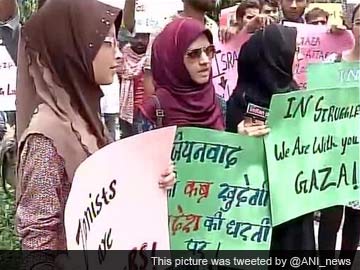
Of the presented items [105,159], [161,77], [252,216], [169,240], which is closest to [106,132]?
[105,159]

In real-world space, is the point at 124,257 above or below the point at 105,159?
below

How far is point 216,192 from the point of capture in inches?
82.0

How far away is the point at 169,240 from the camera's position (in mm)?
2031

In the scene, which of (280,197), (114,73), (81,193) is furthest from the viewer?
(280,197)

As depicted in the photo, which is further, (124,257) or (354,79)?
(354,79)

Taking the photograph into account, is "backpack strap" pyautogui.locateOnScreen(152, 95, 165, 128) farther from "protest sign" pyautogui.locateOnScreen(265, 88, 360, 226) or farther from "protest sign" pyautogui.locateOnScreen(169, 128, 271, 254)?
"protest sign" pyautogui.locateOnScreen(265, 88, 360, 226)

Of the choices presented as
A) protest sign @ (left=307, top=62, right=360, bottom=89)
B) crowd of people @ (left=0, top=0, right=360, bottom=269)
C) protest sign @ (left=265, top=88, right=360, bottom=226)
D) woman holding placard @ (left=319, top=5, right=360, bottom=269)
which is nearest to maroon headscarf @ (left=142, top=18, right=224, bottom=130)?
crowd of people @ (left=0, top=0, right=360, bottom=269)

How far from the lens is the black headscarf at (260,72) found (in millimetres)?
2107

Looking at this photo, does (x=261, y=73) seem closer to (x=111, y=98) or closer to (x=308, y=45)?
(x=308, y=45)

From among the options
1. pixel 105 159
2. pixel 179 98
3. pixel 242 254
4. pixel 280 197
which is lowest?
pixel 242 254

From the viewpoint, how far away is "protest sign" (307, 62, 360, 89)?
2156mm

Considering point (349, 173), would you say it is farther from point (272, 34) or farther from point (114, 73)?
point (114, 73)

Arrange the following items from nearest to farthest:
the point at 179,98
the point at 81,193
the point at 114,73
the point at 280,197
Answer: the point at 81,193
the point at 114,73
the point at 179,98
the point at 280,197

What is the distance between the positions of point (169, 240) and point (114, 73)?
51 cm
